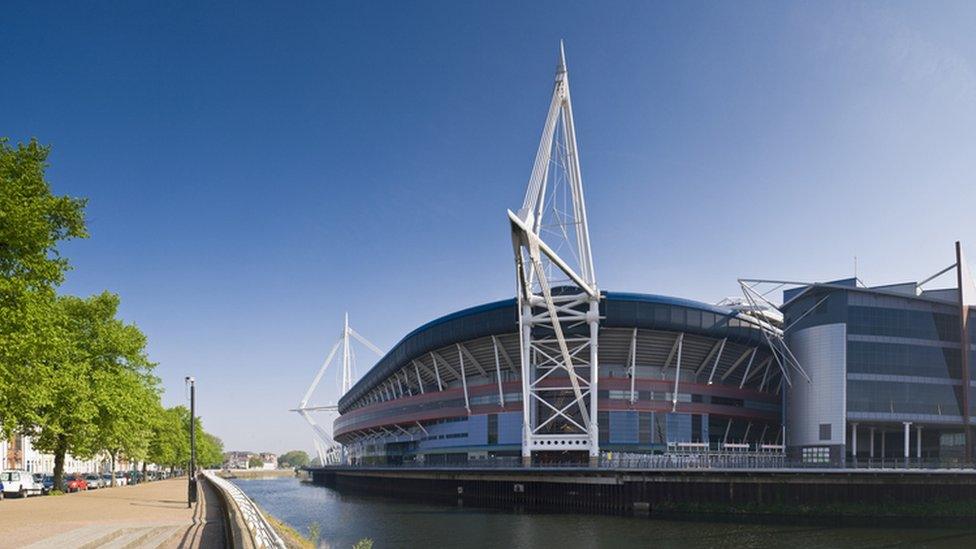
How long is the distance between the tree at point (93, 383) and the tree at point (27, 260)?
15.6 m

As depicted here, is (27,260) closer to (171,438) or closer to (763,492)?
(763,492)

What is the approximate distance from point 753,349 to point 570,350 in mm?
20182

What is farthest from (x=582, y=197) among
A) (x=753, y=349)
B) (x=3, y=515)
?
(x=3, y=515)

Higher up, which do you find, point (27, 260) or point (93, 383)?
point (27, 260)

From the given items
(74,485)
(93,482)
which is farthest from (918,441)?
(93,482)

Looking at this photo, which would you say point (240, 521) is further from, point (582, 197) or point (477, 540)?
point (582, 197)

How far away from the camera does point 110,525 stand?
84.5ft

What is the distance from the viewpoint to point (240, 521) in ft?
64.6

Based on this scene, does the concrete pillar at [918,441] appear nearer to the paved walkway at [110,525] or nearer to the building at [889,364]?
the building at [889,364]

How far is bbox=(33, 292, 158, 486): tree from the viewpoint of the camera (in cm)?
4438

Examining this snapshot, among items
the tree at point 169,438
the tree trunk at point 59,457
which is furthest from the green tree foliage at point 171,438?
the tree trunk at point 59,457

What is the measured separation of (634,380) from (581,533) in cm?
3362

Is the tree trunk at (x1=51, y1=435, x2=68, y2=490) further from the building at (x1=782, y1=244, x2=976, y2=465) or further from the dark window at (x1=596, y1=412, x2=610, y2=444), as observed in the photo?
the building at (x1=782, y1=244, x2=976, y2=465)

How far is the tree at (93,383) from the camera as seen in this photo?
44375 mm
